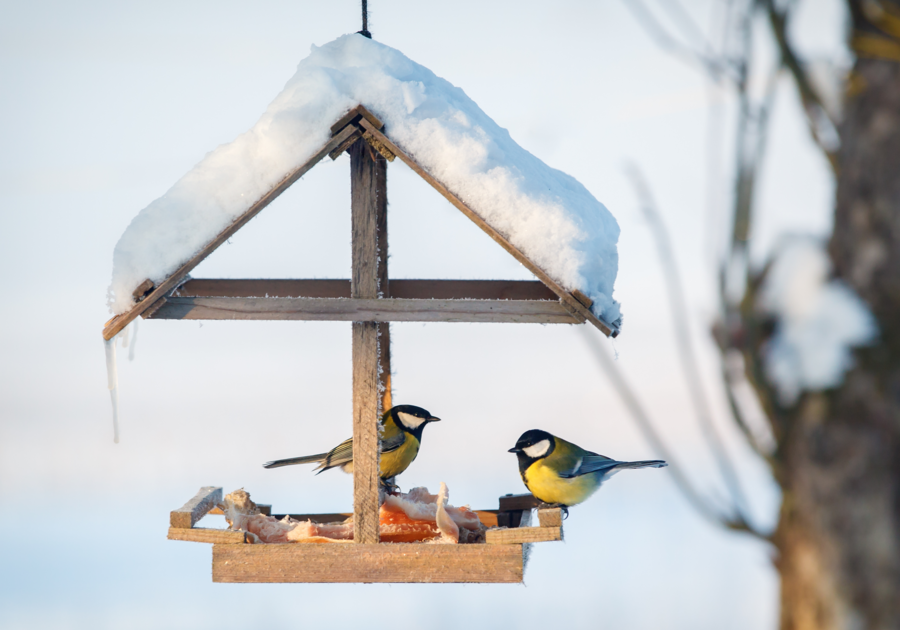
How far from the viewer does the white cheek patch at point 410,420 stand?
3791mm

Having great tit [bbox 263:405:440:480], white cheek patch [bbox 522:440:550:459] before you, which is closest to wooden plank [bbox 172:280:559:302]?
great tit [bbox 263:405:440:480]

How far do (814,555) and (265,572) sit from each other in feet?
7.12

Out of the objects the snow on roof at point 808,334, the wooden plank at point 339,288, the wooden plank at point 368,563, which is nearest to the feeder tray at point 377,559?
the wooden plank at point 368,563

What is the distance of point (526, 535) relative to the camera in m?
2.91

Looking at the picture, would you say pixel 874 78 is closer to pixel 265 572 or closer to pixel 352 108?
pixel 352 108

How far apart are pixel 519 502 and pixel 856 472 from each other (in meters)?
2.56

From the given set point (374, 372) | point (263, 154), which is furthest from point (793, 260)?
point (263, 154)

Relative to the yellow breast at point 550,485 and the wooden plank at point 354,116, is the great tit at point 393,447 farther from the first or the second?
the wooden plank at point 354,116

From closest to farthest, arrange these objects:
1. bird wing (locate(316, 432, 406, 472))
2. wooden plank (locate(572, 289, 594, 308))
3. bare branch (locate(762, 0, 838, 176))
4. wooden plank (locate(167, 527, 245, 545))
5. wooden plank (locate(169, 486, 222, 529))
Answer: bare branch (locate(762, 0, 838, 176)) < wooden plank (locate(572, 289, 594, 308)) < wooden plank (locate(167, 527, 245, 545)) < wooden plank (locate(169, 486, 222, 529)) < bird wing (locate(316, 432, 406, 472))

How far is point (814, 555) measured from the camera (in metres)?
1.48

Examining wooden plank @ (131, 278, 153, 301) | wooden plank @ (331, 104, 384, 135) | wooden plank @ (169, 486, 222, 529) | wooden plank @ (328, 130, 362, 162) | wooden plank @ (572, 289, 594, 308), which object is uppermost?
wooden plank @ (331, 104, 384, 135)

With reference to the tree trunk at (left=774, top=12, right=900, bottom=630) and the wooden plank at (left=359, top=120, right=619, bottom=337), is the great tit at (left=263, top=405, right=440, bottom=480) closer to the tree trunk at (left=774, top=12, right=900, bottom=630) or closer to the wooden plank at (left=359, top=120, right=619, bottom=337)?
the wooden plank at (left=359, top=120, right=619, bottom=337)

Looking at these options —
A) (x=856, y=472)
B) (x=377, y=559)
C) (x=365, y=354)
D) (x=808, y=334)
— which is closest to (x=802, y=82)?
(x=808, y=334)

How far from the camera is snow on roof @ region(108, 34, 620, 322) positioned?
2.88 metres
